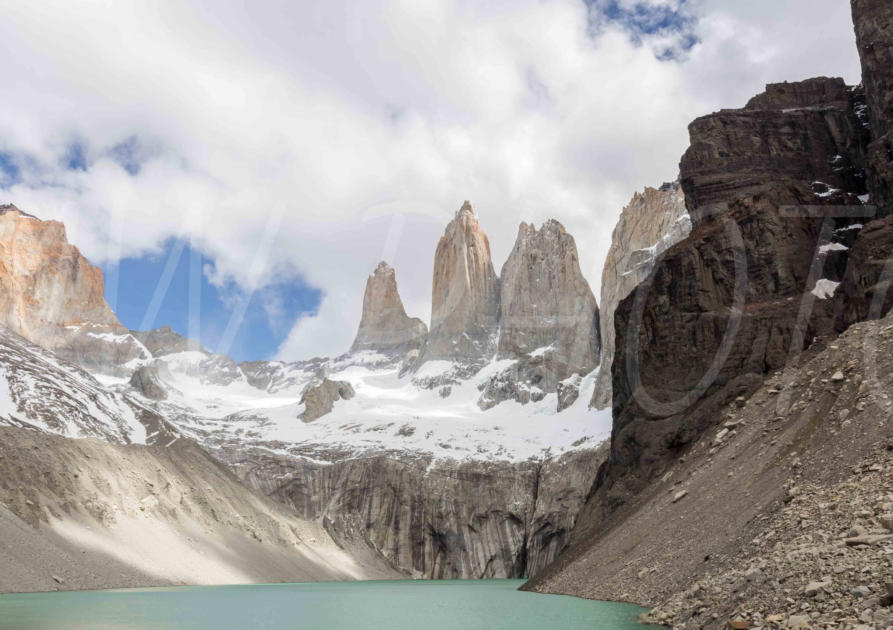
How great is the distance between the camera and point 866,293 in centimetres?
5534

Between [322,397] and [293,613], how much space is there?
150m

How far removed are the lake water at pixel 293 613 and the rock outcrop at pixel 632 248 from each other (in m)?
102

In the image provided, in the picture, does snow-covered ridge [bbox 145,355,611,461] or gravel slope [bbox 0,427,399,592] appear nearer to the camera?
gravel slope [bbox 0,427,399,592]

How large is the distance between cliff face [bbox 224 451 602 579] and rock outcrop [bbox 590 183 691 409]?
27140 millimetres

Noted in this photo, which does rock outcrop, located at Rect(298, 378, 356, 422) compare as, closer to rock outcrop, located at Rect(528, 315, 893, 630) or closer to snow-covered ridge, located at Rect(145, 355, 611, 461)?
snow-covered ridge, located at Rect(145, 355, 611, 461)

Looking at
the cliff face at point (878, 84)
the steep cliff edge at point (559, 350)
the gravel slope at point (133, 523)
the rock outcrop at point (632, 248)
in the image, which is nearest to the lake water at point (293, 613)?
the gravel slope at point (133, 523)

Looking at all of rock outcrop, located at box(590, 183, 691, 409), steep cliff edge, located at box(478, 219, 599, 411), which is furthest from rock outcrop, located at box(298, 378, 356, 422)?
rock outcrop, located at box(590, 183, 691, 409)

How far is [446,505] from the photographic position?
138 meters

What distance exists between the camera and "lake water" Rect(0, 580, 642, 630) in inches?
1341

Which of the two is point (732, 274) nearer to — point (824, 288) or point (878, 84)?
point (824, 288)

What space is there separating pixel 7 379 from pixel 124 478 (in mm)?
20948

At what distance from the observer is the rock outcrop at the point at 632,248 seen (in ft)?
503

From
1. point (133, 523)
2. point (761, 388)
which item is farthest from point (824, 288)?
point (133, 523)

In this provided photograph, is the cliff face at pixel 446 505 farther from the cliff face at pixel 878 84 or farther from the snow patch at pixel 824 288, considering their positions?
the cliff face at pixel 878 84
